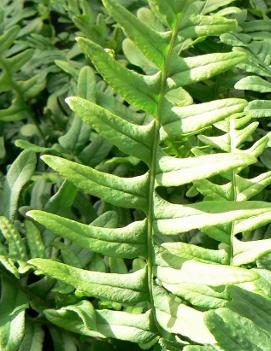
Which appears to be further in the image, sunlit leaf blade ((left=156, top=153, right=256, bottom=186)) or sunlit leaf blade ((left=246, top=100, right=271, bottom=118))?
sunlit leaf blade ((left=246, top=100, right=271, bottom=118))

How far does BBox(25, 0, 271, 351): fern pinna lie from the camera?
50 cm

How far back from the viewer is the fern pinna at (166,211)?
0.50 meters

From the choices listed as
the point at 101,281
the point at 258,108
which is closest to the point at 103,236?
the point at 101,281

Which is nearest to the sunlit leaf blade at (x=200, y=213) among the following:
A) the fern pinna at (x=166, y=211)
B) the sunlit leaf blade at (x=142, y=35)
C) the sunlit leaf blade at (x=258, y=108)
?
the fern pinna at (x=166, y=211)

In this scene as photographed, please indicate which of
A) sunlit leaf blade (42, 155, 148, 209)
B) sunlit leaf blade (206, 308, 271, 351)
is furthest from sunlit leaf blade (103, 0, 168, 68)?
sunlit leaf blade (206, 308, 271, 351)

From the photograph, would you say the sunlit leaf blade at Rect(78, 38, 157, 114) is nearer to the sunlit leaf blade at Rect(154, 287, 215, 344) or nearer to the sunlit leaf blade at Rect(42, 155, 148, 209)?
the sunlit leaf blade at Rect(42, 155, 148, 209)

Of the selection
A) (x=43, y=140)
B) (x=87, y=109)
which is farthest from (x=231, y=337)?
(x=43, y=140)

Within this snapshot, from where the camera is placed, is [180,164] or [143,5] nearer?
[180,164]

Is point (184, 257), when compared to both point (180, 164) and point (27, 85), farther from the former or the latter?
point (27, 85)

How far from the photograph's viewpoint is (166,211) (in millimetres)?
548

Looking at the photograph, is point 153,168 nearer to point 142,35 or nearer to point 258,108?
point 142,35

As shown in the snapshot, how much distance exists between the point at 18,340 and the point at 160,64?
302 millimetres

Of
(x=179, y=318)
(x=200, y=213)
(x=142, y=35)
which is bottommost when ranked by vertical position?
(x=179, y=318)

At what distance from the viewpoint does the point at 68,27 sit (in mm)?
1253
